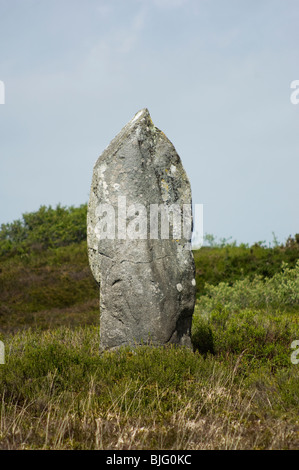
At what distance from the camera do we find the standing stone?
7031 mm

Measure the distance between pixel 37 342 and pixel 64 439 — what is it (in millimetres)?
4556

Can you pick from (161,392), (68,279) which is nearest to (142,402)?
(161,392)

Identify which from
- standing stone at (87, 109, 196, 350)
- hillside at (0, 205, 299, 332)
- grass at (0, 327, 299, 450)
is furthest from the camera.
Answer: hillside at (0, 205, 299, 332)

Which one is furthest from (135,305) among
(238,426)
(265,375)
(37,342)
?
(37,342)

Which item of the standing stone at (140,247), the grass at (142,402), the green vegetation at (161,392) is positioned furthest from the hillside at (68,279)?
the grass at (142,402)

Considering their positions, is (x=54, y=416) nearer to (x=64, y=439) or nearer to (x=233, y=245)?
(x=64, y=439)

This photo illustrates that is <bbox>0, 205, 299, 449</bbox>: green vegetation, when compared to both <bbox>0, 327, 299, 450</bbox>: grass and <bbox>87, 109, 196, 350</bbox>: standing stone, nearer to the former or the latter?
<bbox>0, 327, 299, 450</bbox>: grass

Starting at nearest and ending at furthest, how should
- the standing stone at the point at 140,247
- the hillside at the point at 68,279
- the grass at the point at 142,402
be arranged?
1. the grass at the point at 142,402
2. the standing stone at the point at 140,247
3. the hillside at the point at 68,279

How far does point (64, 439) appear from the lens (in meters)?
4.83

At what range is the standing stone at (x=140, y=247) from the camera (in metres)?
7.03

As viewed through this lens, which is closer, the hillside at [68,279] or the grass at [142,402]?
the grass at [142,402]

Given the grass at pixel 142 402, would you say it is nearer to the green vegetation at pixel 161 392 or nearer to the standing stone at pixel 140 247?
the green vegetation at pixel 161 392

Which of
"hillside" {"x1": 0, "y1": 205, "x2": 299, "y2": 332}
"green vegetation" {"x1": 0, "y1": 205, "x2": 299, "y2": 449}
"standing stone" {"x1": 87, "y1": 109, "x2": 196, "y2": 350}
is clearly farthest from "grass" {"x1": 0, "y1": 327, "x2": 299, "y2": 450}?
"hillside" {"x1": 0, "y1": 205, "x2": 299, "y2": 332}

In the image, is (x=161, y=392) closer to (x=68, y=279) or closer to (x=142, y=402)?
(x=142, y=402)
